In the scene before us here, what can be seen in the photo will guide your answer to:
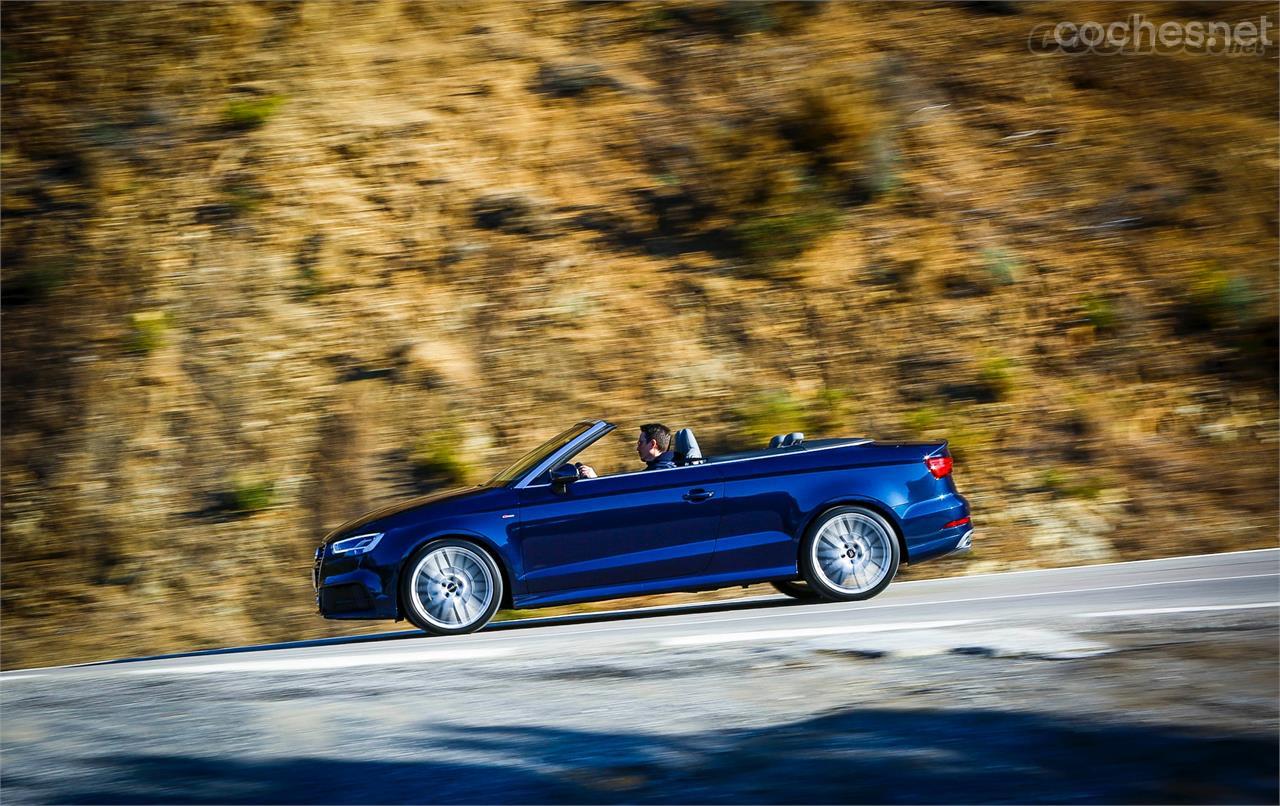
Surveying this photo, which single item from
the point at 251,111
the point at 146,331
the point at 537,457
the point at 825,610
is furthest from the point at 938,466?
the point at 251,111

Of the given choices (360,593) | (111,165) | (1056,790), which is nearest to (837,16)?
(111,165)

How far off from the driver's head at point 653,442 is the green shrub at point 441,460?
12.1 feet

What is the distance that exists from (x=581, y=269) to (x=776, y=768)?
35.5 feet

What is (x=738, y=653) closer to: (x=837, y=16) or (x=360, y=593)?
(x=360, y=593)

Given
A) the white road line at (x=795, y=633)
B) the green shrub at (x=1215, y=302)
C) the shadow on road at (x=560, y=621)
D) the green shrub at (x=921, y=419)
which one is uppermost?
the green shrub at (x=1215, y=302)

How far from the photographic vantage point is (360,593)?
8836mm

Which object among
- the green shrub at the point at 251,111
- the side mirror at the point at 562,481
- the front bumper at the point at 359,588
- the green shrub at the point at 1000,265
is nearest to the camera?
the front bumper at the point at 359,588

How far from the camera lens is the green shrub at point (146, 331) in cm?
1409

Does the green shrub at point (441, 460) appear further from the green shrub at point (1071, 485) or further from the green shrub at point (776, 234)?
the green shrub at point (1071, 485)

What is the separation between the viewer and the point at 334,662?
313 inches

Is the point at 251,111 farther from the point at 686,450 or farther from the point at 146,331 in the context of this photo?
the point at 686,450

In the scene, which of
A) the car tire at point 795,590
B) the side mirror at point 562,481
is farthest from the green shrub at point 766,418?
the side mirror at point 562,481

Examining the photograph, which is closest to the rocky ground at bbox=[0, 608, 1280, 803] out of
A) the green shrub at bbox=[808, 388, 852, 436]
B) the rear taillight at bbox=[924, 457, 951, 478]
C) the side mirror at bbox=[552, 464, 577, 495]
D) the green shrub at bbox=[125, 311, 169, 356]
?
the side mirror at bbox=[552, 464, 577, 495]

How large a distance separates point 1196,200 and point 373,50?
1082cm
